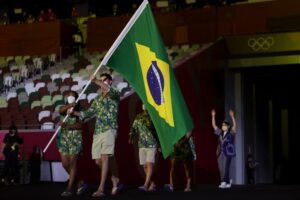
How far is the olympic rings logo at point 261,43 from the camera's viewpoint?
58.1 feet

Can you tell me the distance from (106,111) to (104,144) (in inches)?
18.3

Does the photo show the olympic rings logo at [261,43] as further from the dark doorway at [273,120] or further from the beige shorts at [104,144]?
the beige shorts at [104,144]

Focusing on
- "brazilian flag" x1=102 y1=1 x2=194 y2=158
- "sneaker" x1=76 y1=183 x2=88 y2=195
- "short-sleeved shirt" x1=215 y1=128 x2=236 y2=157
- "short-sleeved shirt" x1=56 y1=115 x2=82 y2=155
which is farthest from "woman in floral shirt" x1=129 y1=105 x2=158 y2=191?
"short-sleeved shirt" x1=215 y1=128 x2=236 y2=157

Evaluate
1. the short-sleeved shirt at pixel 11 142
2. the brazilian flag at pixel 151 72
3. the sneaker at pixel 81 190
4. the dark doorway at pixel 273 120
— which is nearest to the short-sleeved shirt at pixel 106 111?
the brazilian flag at pixel 151 72

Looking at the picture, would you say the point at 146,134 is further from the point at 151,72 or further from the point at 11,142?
the point at 11,142

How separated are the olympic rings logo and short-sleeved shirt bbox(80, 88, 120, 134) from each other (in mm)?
9156

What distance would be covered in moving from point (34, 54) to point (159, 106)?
14.7m

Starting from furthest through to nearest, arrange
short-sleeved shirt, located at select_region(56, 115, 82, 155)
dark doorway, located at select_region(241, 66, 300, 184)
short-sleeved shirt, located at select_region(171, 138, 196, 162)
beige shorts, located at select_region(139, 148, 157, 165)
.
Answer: dark doorway, located at select_region(241, 66, 300, 184), short-sleeved shirt, located at select_region(171, 138, 196, 162), beige shorts, located at select_region(139, 148, 157, 165), short-sleeved shirt, located at select_region(56, 115, 82, 155)

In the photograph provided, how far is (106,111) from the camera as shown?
364 inches

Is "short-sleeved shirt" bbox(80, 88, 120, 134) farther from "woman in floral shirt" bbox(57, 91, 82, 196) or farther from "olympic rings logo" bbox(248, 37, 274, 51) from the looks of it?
"olympic rings logo" bbox(248, 37, 274, 51)

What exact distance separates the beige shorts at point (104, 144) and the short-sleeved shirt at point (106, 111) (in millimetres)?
68

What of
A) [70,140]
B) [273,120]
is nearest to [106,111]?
[70,140]

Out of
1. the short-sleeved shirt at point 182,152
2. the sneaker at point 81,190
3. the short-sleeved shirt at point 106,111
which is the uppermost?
the short-sleeved shirt at point 106,111

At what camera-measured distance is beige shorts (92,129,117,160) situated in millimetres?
9133
